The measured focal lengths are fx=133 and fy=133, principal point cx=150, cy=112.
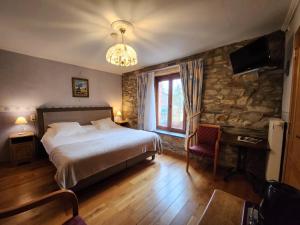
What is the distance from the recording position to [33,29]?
200cm

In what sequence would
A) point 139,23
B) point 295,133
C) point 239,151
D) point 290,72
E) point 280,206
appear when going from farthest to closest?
point 239,151
point 139,23
point 290,72
point 295,133
point 280,206

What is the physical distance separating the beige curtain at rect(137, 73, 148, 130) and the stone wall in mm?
1747

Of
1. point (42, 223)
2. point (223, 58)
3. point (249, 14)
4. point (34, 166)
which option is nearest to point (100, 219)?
point (42, 223)

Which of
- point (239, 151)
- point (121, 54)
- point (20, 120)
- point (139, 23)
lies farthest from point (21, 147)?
point (239, 151)

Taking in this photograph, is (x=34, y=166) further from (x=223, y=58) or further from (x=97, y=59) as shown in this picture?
(x=223, y=58)

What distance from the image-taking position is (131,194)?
6.50 ft

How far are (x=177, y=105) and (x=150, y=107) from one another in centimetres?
81

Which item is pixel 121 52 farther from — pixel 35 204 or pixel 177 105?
pixel 177 105

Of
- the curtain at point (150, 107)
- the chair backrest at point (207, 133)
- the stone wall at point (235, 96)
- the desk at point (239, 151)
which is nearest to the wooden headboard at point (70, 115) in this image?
the curtain at point (150, 107)

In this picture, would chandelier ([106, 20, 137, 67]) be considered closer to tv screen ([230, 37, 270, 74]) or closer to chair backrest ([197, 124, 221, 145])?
tv screen ([230, 37, 270, 74])

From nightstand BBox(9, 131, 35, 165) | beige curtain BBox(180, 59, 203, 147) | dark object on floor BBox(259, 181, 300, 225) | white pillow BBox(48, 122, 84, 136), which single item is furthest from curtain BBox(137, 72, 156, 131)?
dark object on floor BBox(259, 181, 300, 225)

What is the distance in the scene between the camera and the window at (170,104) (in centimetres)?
361

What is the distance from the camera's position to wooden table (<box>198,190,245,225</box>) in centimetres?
76

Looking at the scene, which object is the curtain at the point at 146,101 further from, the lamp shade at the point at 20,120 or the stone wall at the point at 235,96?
the lamp shade at the point at 20,120
